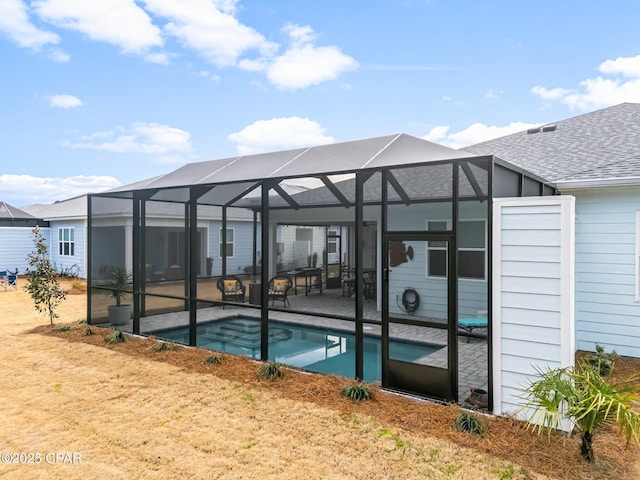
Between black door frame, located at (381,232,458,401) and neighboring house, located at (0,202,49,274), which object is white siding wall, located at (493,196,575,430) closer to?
black door frame, located at (381,232,458,401)

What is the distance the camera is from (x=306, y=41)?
37.9 ft

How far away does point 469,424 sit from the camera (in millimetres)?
3744

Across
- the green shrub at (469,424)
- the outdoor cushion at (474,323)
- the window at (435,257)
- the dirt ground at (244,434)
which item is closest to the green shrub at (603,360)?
the dirt ground at (244,434)

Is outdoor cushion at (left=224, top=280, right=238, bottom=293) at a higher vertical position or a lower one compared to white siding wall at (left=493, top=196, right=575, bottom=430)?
lower

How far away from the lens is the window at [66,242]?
17469 millimetres

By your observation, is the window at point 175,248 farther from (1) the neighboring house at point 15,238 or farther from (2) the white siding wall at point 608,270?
(2) the white siding wall at point 608,270

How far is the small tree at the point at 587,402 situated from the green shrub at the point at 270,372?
2839mm

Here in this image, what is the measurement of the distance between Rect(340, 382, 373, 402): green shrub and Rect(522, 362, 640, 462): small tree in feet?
5.23

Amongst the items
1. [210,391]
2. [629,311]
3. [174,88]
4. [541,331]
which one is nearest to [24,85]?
[174,88]

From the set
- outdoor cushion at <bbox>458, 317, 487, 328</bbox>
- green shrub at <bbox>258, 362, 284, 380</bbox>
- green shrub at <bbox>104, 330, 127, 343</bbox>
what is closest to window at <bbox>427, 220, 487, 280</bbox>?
outdoor cushion at <bbox>458, 317, 487, 328</bbox>

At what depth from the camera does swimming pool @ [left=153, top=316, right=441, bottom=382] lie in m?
6.55

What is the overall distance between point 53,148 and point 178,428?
16457mm

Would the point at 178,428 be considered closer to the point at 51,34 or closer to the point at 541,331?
the point at 541,331

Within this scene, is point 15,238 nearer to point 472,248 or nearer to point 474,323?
point 472,248
